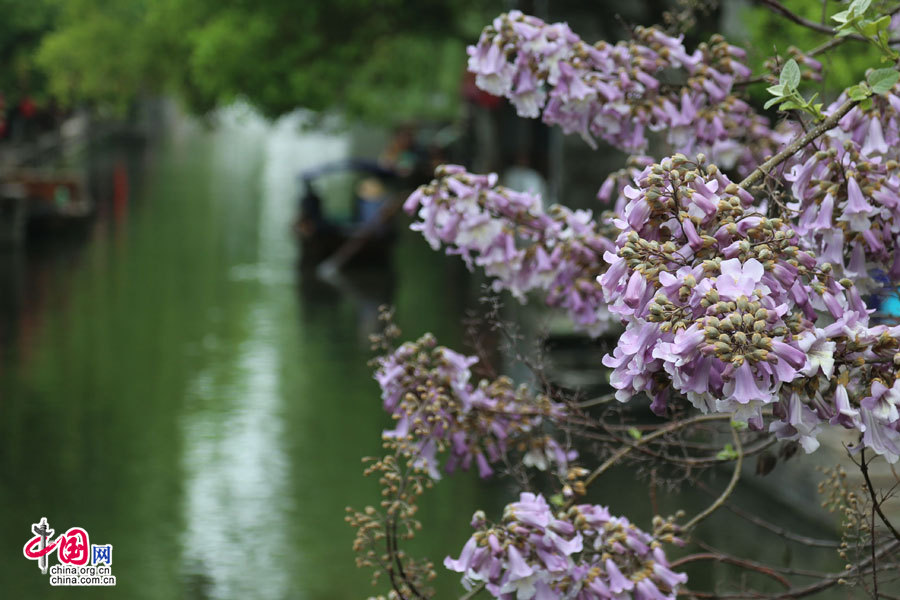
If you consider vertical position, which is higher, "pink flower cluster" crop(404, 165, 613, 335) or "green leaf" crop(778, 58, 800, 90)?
"green leaf" crop(778, 58, 800, 90)

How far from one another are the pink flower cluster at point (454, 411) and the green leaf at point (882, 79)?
182cm

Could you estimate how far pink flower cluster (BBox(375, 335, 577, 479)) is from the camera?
470 centimetres

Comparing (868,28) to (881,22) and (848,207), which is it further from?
(848,207)

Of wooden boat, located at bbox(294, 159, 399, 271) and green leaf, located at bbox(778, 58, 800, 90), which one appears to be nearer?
green leaf, located at bbox(778, 58, 800, 90)

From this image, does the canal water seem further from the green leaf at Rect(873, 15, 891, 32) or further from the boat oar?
the green leaf at Rect(873, 15, 891, 32)

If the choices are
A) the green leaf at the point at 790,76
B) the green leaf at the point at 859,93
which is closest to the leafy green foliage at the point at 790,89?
the green leaf at the point at 790,76

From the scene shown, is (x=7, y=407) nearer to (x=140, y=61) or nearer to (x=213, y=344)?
(x=213, y=344)

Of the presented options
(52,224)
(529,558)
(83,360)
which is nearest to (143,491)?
(83,360)

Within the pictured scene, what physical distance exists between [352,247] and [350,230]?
142 centimetres

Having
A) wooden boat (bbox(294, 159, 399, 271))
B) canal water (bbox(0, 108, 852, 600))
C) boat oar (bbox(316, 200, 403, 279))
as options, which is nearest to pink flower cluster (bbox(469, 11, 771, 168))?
canal water (bbox(0, 108, 852, 600))

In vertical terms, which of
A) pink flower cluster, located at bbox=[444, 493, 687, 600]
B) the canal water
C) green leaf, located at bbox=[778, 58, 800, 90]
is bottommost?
the canal water

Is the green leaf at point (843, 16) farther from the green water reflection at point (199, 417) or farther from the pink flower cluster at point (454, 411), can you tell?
the green water reflection at point (199, 417)

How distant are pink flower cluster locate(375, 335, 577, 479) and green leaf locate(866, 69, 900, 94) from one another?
1.82m

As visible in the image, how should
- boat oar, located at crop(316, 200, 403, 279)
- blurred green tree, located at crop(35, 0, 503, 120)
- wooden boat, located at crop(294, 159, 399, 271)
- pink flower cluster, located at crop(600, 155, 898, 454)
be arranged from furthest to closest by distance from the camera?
wooden boat, located at crop(294, 159, 399, 271) → boat oar, located at crop(316, 200, 403, 279) → blurred green tree, located at crop(35, 0, 503, 120) → pink flower cluster, located at crop(600, 155, 898, 454)
